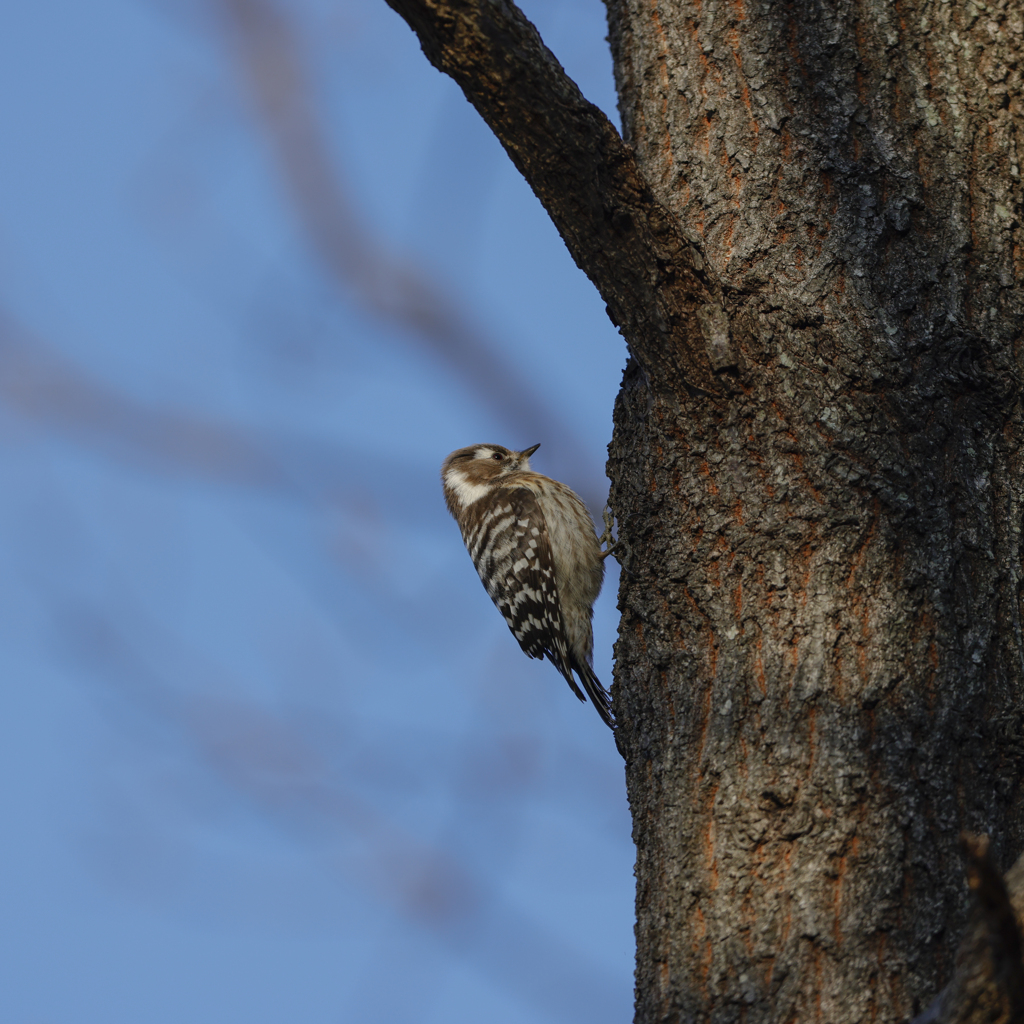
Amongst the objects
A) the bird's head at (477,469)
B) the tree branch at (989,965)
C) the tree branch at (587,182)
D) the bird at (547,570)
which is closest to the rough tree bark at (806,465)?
the tree branch at (587,182)

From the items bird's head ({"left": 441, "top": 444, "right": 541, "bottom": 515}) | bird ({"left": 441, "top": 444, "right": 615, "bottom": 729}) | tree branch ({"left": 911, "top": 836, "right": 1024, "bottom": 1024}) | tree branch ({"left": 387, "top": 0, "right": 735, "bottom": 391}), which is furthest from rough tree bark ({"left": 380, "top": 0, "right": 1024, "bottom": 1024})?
bird's head ({"left": 441, "top": 444, "right": 541, "bottom": 515})

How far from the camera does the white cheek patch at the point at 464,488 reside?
21.2 feet

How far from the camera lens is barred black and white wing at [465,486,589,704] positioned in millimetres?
5613

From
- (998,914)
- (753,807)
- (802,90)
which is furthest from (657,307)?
(998,914)

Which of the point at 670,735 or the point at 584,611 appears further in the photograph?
the point at 584,611

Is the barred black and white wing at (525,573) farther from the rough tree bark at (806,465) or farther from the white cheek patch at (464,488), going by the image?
the rough tree bark at (806,465)

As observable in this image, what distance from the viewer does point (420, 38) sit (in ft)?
7.68

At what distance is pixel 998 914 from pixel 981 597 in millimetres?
1325

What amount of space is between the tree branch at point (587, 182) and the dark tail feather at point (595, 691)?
2741 millimetres

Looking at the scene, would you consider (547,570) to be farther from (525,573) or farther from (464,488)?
(464,488)

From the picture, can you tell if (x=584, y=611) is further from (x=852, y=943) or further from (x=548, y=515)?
(x=852, y=943)

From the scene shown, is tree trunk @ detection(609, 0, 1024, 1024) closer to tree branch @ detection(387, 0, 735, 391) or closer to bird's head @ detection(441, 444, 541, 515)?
tree branch @ detection(387, 0, 735, 391)

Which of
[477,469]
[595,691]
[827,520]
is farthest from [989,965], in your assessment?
[477,469]

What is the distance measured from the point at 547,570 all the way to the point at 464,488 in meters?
1.21
